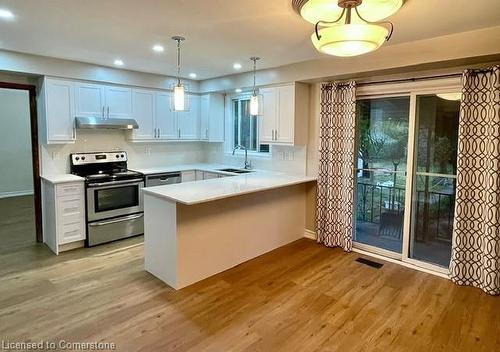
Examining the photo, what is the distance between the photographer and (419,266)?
3.86 meters

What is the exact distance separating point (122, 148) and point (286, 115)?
8.80 feet

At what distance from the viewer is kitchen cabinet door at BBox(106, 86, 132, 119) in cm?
485

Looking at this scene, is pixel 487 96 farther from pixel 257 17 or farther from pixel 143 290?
pixel 143 290

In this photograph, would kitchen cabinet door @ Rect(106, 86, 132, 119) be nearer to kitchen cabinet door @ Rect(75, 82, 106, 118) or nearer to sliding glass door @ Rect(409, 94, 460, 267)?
kitchen cabinet door @ Rect(75, 82, 106, 118)

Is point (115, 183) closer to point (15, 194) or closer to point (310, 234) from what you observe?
point (310, 234)

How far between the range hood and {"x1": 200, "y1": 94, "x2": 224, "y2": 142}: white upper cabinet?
4.39 ft

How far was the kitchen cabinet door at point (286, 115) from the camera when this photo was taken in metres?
4.49

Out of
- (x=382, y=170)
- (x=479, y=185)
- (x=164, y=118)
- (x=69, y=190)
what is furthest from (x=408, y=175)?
(x=69, y=190)

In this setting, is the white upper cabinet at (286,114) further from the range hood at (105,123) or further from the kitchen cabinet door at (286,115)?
the range hood at (105,123)

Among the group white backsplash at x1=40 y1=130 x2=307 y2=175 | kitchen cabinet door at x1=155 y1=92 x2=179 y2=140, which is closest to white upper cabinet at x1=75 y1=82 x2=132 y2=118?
white backsplash at x1=40 y1=130 x2=307 y2=175

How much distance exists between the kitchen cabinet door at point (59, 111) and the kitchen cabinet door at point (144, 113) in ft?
3.00


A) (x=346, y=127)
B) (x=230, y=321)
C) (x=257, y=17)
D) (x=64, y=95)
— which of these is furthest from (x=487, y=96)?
(x=64, y=95)

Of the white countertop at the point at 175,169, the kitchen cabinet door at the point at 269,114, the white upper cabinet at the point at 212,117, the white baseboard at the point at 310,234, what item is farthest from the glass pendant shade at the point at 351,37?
the white upper cabinet at the point at 212,117

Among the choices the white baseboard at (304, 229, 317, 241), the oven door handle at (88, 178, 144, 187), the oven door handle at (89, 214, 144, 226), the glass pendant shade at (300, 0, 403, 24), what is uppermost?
the glass pendant shade at (300, 0, 403, 24)
